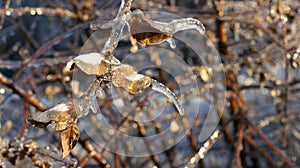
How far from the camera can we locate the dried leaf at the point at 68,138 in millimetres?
375

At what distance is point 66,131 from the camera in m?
0.38

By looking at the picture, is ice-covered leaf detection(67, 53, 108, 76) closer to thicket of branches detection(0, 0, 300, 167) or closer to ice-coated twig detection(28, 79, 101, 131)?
ice-coated twig detection(28, 79, 101, 131)

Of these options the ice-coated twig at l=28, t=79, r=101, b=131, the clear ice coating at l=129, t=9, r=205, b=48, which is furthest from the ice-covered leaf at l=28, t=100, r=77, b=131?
the clear ice coating at l=129, t=9, r=205, b=48

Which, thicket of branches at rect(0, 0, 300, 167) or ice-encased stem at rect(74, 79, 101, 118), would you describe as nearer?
ice-encased stem at rect(74, 79, 101, 118)

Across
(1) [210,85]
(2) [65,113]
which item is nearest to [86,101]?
(2) [65,113]

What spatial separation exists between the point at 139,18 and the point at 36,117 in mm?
A: 163

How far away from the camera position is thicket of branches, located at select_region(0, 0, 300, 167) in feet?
2.71

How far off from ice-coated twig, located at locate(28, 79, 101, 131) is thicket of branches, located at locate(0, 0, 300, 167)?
0.21 m

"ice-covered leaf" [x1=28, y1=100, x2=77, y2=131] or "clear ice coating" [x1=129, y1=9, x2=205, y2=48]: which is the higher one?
"clear ice coating" [x1=129, y1=9, x2=205, y2=48]

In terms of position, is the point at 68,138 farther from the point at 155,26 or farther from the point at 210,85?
the point at 210,85

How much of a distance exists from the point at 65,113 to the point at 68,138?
0.03 meters

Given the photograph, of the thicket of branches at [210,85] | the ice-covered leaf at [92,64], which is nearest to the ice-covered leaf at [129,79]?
the ice-covered leaf at [92,64]

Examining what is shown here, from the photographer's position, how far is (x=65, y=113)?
357mm

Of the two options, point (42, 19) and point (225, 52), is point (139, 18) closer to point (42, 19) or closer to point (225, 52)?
point (225, 52)
